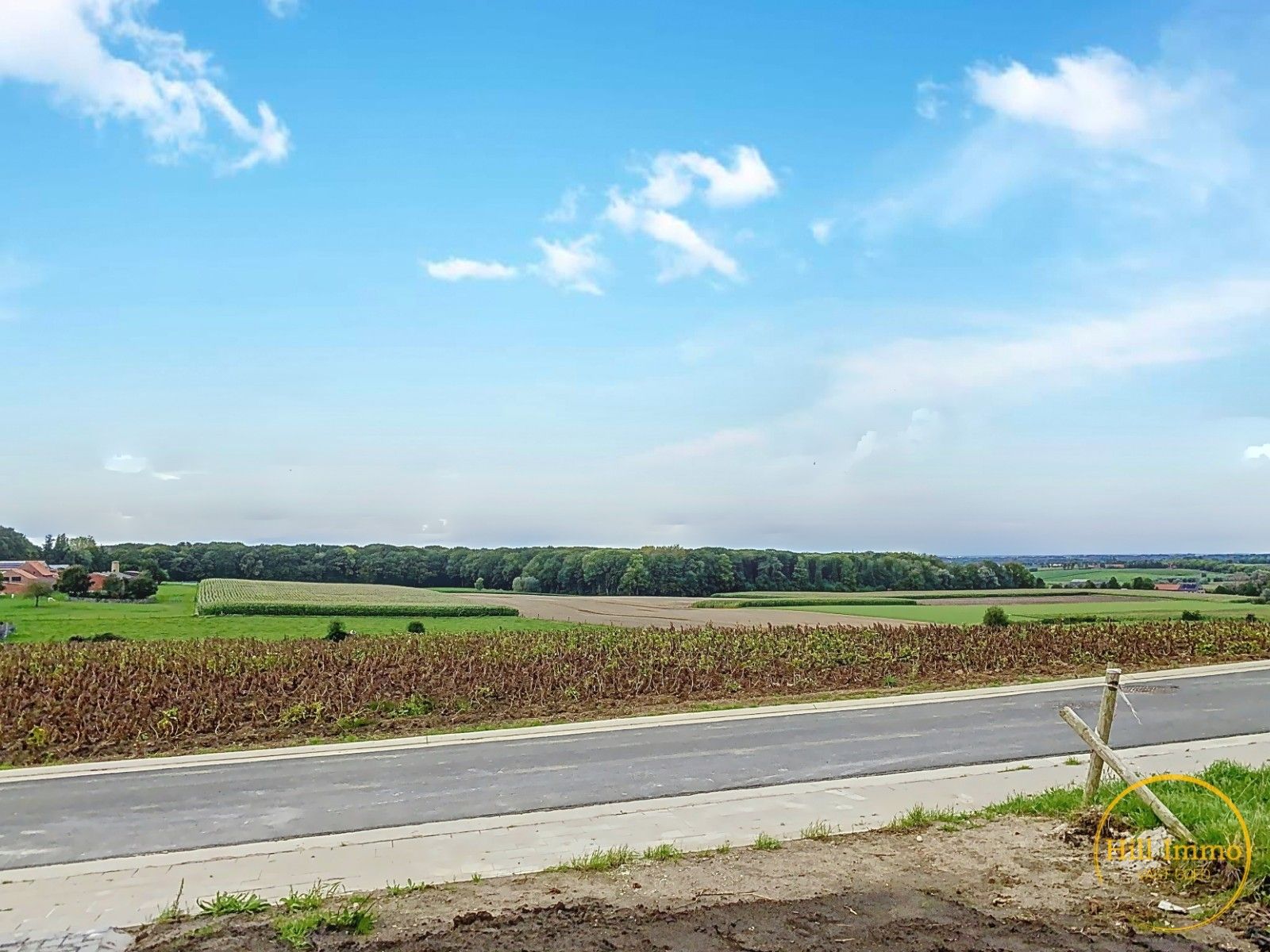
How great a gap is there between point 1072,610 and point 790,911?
48.6m

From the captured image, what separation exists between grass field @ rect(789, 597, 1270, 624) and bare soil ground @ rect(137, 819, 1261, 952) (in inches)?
1419

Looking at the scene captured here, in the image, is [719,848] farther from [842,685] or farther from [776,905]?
[842,685]

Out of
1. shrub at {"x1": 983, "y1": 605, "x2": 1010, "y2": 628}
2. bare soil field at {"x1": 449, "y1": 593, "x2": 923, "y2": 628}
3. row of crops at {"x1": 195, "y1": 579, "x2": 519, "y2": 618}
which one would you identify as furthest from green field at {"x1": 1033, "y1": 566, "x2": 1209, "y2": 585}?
row of crops at {"x1": 195, "y1": 579, "x2": 519, "y2": 618}

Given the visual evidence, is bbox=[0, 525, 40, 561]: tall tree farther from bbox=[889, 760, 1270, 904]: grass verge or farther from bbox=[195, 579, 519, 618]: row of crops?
bbox=[889, 760, 1270, 904]: grass verge

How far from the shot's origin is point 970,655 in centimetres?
2450

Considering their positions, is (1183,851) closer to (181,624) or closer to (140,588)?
(181,624)

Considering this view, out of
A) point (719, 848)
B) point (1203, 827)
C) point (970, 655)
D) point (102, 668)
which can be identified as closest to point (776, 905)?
point (719, 848)

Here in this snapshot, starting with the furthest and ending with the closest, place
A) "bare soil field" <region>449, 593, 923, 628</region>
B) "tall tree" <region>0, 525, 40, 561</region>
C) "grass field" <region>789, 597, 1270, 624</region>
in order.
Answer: "tall tree" <region>0, 525, 40, 561</region> → "grass field" <region>789, 597, 1270, 624</region> → "bare soil field" <region>449, 593, 923, 628</region>

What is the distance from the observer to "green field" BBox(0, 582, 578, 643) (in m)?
35.0

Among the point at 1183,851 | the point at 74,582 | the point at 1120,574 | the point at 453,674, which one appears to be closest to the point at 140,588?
the point at 74,582

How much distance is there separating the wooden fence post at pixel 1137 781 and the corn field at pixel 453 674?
10.3 meters

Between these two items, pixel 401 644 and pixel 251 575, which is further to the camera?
pixel 251 575

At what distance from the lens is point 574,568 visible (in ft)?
289

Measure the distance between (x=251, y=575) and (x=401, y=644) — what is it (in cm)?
7228
